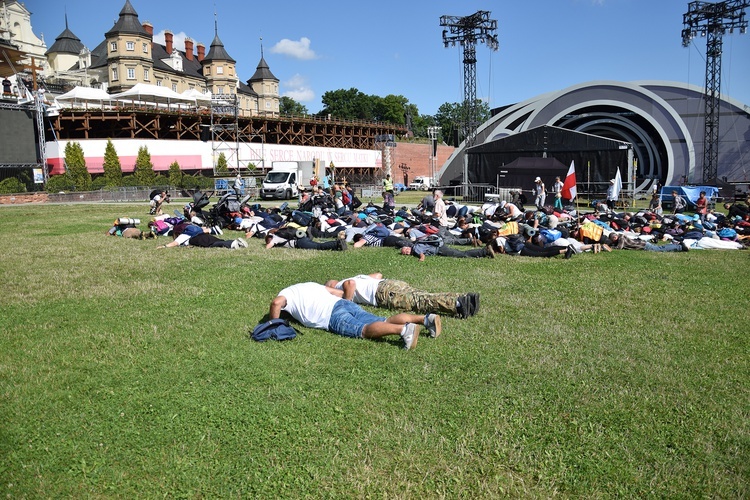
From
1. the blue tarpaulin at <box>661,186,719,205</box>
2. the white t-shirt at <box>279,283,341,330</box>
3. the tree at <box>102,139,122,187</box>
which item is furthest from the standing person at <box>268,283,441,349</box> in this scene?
the tree at <box>102,139,122,187</box>

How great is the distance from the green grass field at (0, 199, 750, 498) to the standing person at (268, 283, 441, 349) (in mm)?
148

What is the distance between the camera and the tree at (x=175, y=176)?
1666 inches

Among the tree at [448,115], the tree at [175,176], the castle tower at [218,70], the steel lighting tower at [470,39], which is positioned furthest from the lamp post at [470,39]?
the tree at [448,115]

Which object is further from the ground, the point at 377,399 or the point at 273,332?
the point at 273,332

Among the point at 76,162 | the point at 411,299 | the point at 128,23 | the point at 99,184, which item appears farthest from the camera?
the point at 128,23

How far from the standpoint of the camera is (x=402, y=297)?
6.84m

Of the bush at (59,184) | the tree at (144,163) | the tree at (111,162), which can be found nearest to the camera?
the bush at (59,184)

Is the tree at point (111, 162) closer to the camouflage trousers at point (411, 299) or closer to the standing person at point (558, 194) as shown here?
the standing person at point (558, 194)

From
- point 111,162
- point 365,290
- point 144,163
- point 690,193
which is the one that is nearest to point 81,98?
point 111,162

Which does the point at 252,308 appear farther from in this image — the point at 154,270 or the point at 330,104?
the point at 330,104

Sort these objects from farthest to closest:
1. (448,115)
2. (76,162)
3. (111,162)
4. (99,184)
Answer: (448,115) → (111,162) → (76,162) → (99,184)

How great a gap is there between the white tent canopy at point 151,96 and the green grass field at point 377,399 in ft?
152

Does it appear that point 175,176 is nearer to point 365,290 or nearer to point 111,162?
point 111,162

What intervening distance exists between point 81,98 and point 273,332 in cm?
4886
